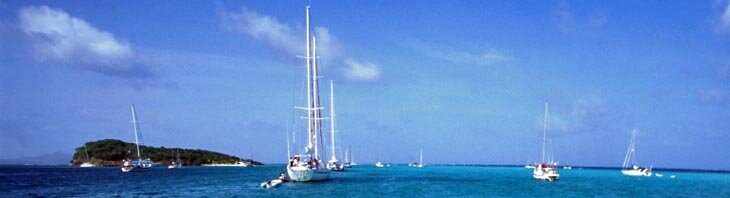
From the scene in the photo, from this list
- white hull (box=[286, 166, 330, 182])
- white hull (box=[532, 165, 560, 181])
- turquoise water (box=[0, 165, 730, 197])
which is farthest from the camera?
white hull (box=[532, 165, 560, 181])

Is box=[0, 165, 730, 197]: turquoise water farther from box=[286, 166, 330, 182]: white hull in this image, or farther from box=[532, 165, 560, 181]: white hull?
box=[532, 165, 560, 181]: white hull

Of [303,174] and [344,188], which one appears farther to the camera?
[303,174]

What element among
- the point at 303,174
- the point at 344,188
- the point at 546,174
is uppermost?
the point at 303,174

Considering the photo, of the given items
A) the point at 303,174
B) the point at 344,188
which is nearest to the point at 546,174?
the point at 344,188

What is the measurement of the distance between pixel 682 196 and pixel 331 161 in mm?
59892

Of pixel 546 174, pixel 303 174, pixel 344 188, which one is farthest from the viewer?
pixel 546 174

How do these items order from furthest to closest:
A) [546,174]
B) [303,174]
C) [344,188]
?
[546,174]
[303,174]
[344,188]

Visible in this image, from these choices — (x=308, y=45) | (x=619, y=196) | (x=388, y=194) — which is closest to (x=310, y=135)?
(x=308, y=45)

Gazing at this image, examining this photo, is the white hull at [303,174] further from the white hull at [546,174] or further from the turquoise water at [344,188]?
the white hull at [546,174]

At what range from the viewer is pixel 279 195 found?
51.0m

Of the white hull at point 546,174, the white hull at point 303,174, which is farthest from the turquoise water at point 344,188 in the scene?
the white hull at point 546,174

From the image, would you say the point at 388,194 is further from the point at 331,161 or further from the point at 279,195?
the point at 331,161

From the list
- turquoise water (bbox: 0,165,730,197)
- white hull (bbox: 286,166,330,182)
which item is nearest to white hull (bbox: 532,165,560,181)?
turquoise water (bbox: 0,165,730,197)

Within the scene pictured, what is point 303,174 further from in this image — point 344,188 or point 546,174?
point 546,174
